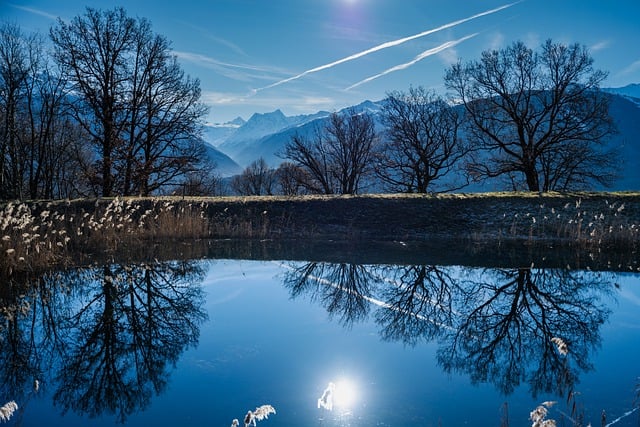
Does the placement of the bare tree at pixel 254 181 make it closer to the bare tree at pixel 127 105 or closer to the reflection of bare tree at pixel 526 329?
the bare tree at pixel 127 105

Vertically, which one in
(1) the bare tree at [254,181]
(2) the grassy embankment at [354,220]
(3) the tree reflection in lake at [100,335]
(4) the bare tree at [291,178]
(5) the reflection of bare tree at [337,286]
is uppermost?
(1) the bare tree at [254,181]

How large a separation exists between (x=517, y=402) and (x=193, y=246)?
1169 centimetres

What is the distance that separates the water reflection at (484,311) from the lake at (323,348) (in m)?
0.03

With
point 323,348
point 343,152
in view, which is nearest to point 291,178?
point 343,152

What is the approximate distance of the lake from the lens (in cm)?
422

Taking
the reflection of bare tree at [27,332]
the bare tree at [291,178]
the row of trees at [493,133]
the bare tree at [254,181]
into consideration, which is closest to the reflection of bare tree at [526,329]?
the reflection of bare tree at [27,332]

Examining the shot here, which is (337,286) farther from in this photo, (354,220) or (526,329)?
(354,220)

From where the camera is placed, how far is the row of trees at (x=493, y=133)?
24.9 metres

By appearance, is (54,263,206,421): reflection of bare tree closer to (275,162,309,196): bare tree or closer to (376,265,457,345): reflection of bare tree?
(376,265,457,345): reflection of bare tree

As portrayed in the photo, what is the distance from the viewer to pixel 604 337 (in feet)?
20.9

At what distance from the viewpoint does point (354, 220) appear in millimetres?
17594

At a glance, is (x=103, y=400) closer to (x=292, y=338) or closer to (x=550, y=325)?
(x=292, y=338)

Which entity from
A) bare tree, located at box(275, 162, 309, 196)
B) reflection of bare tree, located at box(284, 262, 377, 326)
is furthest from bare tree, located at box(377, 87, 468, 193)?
reflection of bare tree, located at box(284, 262, 377, 326)

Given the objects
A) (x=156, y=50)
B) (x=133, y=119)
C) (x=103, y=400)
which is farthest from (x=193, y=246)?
(x=156, y=50)
